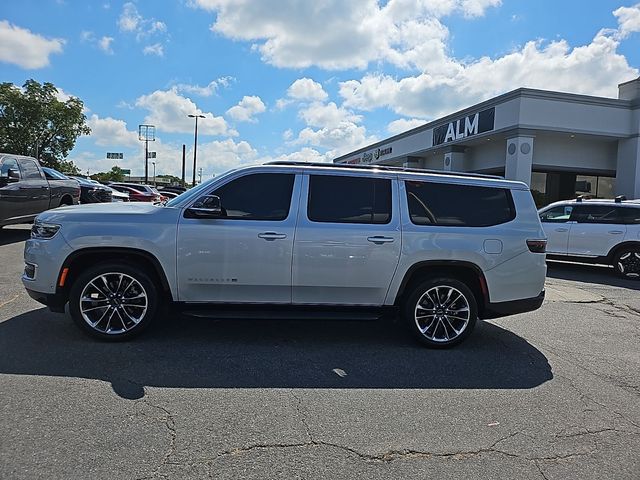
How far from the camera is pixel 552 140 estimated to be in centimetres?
2477

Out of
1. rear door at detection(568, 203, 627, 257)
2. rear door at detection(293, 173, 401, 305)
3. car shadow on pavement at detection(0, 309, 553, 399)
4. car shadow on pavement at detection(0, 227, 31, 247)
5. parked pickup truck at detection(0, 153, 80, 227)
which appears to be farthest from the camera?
car shadow on pavement at detection(0, 227, 31, 247)

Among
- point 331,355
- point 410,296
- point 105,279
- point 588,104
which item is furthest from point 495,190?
point 588,104

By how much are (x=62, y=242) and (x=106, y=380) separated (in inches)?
64.5

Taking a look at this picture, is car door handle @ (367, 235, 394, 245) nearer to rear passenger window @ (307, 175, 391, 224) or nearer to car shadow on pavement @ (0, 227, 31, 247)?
rear passenger window @ (307, 175, 391, 224)

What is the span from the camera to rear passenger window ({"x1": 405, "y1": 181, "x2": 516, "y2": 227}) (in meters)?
5.58

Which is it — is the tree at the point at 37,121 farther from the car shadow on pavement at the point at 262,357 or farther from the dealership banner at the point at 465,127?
the car shadow on pavement at the point at 262,357

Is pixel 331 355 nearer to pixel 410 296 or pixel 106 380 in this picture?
pixel 410 296

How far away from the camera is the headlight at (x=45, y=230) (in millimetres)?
5184

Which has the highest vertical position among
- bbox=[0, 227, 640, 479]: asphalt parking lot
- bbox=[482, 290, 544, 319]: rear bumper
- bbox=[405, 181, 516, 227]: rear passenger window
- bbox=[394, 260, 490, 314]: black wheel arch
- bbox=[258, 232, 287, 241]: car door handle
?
bbox=[405, 181, 516, 227]: rear passenger window

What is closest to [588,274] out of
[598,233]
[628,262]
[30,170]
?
[628,262]

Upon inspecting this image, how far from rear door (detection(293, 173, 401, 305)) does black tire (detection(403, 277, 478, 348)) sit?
379mm

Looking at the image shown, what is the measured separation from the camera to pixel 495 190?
5.79m

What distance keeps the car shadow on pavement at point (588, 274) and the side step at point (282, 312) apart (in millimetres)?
7719

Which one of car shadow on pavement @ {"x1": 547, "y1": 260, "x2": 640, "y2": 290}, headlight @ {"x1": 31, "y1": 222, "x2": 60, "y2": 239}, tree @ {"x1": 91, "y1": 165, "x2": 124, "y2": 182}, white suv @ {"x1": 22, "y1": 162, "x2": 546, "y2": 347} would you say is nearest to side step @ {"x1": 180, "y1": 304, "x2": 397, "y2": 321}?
white suv @ {"x1": 22, "y1": 162, "x2": 546, "y2": 347}
